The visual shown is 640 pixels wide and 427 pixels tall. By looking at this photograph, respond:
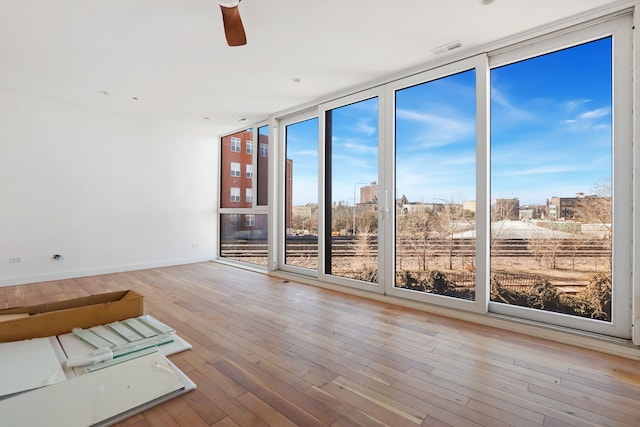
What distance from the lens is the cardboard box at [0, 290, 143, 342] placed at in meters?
2.34

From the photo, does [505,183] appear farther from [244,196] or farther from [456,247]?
[244,196]

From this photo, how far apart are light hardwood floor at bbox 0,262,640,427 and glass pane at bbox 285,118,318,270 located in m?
1.58

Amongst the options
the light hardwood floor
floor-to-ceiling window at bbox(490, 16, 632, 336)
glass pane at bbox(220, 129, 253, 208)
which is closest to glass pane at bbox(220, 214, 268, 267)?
glass pane at bbox(220, 129, 253, 208)

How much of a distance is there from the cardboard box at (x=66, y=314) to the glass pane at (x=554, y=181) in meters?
3.60

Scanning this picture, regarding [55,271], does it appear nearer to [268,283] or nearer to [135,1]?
[268,283]

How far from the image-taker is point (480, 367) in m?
2.09

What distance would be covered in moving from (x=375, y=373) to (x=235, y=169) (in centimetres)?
523

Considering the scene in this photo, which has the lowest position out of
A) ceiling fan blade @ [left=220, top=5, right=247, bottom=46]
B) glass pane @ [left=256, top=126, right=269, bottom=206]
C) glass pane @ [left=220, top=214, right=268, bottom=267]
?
glass pane @ [left=220, top=214, right=268, bottom=267]

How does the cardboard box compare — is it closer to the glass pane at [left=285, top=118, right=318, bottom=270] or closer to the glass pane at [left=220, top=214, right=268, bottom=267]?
the glass pane at [left=285, top=118, right=318, bottom=270]

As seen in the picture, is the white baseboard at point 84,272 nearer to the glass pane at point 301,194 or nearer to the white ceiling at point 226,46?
the glass pane at point 301,194

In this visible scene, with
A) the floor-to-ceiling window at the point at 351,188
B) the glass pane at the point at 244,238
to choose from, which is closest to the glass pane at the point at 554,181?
the floor-to-ceiling window at the point at 351,188

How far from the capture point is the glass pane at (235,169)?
6133 mm

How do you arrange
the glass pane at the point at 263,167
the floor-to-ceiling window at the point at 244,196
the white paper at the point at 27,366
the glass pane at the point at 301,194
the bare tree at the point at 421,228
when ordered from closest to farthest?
the white paper at the point at 27,366 < the bare tree at the point at 421,228 < the glass pane at the point at 301,194 < the glass pane at the point at 263,167 < the floor-to-ceiling window at the point at 244,196

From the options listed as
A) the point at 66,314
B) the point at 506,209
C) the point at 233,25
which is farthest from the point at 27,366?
the point at 506,209
